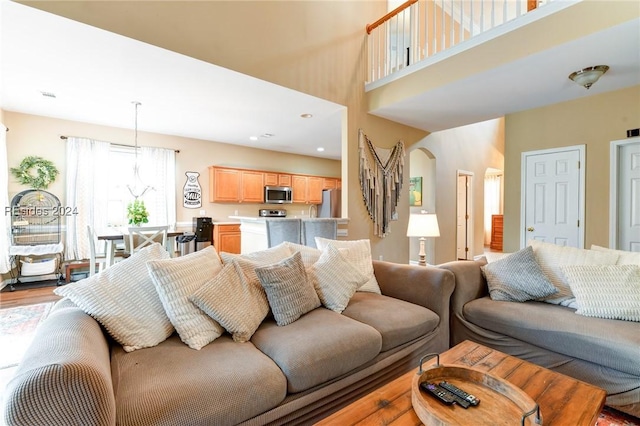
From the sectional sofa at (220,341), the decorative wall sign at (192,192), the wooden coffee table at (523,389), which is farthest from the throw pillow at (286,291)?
the decorative wall sign at (192,192)

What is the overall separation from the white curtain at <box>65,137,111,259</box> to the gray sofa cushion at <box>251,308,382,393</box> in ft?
15.1

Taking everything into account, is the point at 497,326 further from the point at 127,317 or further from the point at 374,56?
the point at 374,56

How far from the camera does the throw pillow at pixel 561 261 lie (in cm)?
214

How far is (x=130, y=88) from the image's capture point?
3.47 m

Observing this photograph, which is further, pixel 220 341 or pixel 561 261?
pixel 561 261

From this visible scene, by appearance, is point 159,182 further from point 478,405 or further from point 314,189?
point 478,405

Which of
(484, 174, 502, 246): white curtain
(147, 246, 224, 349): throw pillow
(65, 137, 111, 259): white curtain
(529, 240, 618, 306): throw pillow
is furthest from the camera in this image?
(484, 174, 502, 246): white curtain

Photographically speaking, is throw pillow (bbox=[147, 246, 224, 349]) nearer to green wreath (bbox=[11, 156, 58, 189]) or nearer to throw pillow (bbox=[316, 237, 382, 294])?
throw pillow (bbox=[316, 237, 382, 294])

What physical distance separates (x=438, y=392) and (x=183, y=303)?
1238 mm

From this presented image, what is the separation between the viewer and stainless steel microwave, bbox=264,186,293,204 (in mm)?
6723

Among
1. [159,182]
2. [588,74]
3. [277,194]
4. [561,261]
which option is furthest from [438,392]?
[277,194]

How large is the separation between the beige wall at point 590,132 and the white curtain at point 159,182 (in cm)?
592

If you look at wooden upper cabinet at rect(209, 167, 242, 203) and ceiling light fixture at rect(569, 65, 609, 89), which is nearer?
ceiling light fixture at rect(569, 65, 609, 89)

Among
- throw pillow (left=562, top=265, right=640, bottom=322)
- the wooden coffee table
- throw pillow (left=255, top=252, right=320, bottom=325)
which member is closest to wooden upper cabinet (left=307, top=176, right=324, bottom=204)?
throw pillow (left=255, top=252, right=320, bottom=325)
